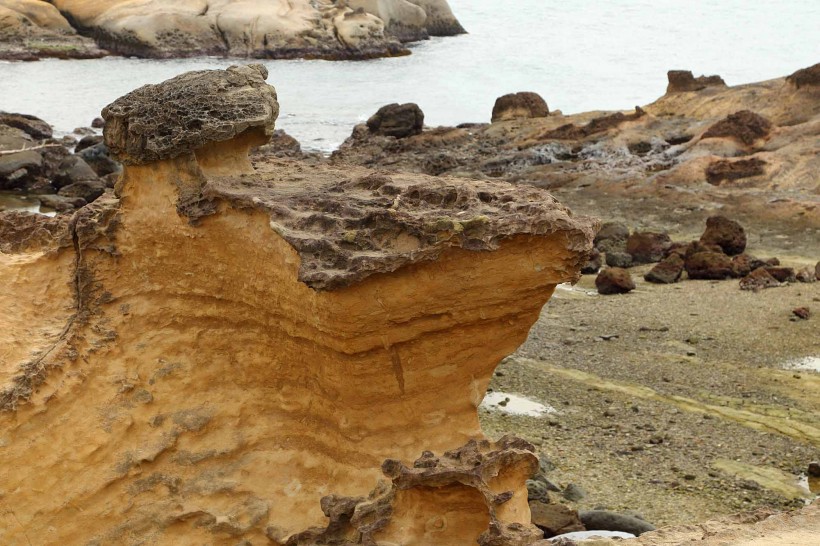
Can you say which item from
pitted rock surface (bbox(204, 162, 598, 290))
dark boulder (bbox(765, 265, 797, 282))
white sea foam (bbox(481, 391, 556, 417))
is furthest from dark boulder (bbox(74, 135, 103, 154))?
pitted rock surface (bbox(204, 162, 598, 290))

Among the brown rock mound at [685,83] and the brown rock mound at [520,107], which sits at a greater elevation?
the brown rock mound at [685,83]

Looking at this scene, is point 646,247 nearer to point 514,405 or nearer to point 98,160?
Answer: point 514,405

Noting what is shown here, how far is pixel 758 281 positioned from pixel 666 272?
91 centimetres

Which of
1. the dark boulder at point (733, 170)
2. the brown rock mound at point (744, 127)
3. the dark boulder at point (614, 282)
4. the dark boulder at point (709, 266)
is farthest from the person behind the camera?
the brown rock mound at point (744, 127)

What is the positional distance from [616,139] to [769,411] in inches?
381

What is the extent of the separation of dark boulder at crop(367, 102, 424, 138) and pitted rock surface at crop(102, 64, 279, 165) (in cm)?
1415

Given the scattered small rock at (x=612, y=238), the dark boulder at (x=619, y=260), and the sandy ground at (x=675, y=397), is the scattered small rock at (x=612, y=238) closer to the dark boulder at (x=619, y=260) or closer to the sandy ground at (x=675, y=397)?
the dark boulder at (x=619, y=260)

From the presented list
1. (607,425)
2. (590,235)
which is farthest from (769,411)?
(590,235)

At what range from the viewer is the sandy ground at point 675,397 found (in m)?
5.87

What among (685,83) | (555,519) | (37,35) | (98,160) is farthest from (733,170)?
(37,35)

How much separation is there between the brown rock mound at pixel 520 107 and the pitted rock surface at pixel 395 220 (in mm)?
15751

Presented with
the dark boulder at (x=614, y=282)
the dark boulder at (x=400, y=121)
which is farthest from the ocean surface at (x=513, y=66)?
the dark boulder at (x=614, y=282)

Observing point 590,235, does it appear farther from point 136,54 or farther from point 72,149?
point 136,54

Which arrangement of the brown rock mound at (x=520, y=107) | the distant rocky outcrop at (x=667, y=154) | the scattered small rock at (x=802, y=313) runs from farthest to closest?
the brown rock mound at (x=520, y=107) < the distant rocky outcrop at (x=667, y=154) < the scattered small rock at (x=802, y=313)
